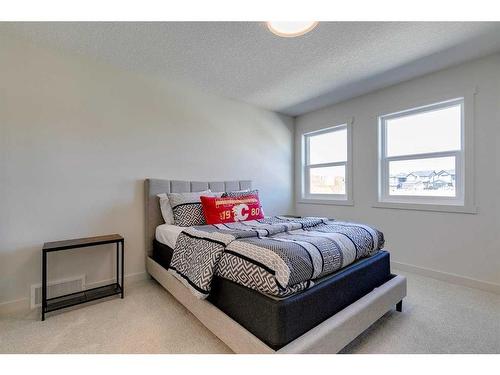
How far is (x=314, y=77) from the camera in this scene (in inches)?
106

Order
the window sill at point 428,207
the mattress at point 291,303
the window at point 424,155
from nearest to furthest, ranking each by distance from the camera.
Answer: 1. the mattress at point 291,303
2. the window sill at point 428,207
3. the window at point 424,155

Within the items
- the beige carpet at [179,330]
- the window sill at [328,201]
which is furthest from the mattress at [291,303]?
the window sill at [328,201]

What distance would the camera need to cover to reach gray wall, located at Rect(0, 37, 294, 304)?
1.93m

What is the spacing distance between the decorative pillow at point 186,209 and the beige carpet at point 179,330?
2.46ft

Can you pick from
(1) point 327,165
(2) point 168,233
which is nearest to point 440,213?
(1) point 327,165

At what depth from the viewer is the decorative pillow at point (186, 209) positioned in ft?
8.02

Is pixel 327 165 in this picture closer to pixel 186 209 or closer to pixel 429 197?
pixel 429 197

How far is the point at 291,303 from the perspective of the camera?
3.87 feet

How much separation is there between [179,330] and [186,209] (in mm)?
1162

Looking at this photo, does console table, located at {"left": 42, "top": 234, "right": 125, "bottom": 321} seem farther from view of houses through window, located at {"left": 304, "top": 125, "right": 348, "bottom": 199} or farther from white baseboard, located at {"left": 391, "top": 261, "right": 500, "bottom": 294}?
white baseboard, located at {"left": 391, "top": 261, "right": 500, "bottom": 294}

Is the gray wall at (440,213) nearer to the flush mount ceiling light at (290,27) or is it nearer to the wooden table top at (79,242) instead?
the flush mount ceiling light at (290,27)

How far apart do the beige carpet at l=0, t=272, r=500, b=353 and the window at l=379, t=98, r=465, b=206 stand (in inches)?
44.6

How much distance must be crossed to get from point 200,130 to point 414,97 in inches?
104
